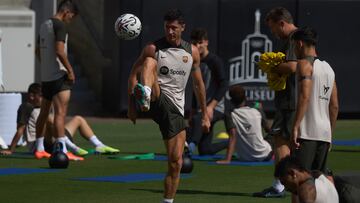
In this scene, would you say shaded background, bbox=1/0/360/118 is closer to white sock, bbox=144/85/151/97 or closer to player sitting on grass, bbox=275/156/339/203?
white sock, bbox=144/85/151/97

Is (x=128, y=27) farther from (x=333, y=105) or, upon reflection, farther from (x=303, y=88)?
(x=303, y=88)

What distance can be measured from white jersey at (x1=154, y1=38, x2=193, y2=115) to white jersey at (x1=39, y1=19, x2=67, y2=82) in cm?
526

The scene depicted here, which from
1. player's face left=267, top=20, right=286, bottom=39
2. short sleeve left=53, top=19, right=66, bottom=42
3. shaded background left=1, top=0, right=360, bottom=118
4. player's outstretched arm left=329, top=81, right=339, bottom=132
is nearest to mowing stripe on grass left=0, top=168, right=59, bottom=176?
short sleeve left=53, top=19, right=66, bottom=42

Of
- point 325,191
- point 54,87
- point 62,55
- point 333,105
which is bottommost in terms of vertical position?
point 325,191

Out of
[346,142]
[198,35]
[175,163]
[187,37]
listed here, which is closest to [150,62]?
[175,163]

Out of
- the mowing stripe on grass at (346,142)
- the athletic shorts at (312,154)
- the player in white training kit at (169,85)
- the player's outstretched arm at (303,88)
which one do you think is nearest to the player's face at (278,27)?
the player in white training kit at (169,85)

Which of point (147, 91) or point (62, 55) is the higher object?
point (62, 55)

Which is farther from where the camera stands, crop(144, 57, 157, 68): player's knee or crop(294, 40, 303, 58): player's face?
crop(144, 57, 157, 68): player's knee

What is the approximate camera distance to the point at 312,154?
461 inches

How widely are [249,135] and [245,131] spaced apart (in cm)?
9

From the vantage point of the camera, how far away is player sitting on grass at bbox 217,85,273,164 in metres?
18.5

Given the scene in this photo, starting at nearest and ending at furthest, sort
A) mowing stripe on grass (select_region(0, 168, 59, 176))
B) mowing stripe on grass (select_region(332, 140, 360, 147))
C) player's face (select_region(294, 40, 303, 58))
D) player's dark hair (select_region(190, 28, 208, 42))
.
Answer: player's face (select_region(294, 40, 303, 58)) → mowing stripe on grass (select_region(0, 168, 59, 176)) → player's dark hair (select_region(190, 28, 208, 42)) → mowing stripe on grass (select_region(332, 140, 360, 147))

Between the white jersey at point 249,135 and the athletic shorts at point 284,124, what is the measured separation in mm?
5534

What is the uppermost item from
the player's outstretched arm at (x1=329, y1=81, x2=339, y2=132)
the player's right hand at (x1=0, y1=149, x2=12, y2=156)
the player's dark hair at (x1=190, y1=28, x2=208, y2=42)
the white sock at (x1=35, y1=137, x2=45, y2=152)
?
the player's dark hair at (x1=190, y1=28, x2=208, y2=42)
